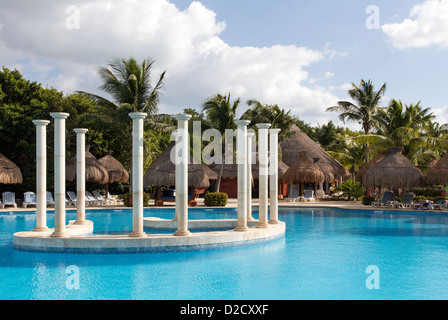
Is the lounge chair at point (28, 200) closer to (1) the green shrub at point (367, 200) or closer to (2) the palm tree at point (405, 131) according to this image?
(1) the green shrub at point (367, 200)

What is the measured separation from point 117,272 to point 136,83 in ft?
54.1

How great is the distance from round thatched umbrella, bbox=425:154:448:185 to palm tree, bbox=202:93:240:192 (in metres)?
10.4

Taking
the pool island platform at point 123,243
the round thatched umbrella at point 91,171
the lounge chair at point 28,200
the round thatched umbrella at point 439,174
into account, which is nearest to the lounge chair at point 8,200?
the lounge chair at point 28,200

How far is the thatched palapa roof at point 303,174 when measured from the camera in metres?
27.6

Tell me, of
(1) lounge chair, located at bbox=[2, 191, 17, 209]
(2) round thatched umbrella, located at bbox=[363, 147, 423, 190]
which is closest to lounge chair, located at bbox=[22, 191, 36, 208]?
(1) lounge chair, located at bbox=[2, 191, 17, 209]

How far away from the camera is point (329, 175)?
2991 centimetres

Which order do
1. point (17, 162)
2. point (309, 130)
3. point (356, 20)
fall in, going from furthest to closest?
point (309, 130)
point (17, 162)
point (356, 20)

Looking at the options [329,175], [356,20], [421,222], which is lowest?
[421,222]

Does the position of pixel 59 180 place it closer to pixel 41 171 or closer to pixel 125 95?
pixel 41 171

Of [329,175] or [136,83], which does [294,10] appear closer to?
[136,83]
